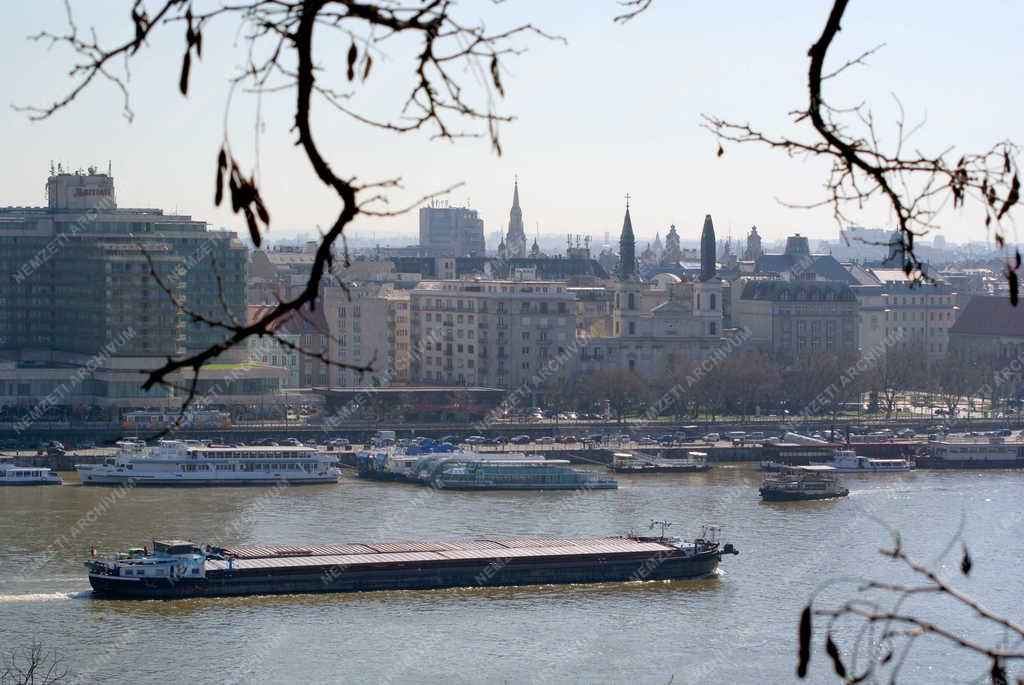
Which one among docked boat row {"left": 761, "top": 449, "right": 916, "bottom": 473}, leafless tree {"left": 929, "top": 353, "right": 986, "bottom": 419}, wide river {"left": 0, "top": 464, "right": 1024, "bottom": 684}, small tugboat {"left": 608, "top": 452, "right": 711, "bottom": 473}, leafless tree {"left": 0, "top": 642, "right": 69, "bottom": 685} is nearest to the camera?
leafless tree {"left": 0, "top": 642, "right": 69, "bottom": 685}

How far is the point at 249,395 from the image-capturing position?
1339 inches

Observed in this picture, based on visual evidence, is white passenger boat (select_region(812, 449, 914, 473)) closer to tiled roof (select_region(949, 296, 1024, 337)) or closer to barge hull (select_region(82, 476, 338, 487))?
barge hull (select_region(82, 476, 338, 487))

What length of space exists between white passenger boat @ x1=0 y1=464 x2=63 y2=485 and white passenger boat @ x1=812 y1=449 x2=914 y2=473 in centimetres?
1151

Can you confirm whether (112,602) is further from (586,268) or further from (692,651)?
(586,268)

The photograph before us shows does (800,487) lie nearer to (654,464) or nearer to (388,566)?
(654,464)

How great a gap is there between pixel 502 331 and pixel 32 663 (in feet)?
83.9

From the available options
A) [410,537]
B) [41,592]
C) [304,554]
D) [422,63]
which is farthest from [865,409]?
[422,63]

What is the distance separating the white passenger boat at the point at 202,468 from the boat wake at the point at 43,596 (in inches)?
370

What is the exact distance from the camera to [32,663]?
12281 mm

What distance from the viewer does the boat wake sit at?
16292 mm

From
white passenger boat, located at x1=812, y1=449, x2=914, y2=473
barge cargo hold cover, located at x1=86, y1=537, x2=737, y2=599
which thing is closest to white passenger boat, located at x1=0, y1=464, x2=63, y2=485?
barge cargo hold cover, located at x1=86, y1=537, x2=737, y2=599

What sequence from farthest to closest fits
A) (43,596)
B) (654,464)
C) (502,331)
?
(502,331), (654,464), (43,596)

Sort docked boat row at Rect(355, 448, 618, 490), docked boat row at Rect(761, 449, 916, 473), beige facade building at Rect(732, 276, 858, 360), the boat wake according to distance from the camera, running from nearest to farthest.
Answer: the boat wake < docked boat row at Rect(355, 448, 618, 490) < docked boat row at Rect(761, 449, 916, 473) < beige facade building at Rect(732, 276, 858, 360)

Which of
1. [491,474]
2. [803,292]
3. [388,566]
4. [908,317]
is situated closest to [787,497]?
[491,474]
